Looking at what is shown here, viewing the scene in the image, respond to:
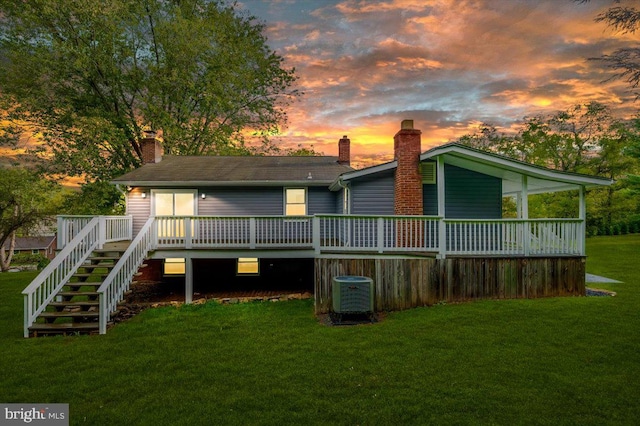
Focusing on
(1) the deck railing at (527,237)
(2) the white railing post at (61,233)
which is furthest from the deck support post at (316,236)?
(2) the white railing post at (61,233)

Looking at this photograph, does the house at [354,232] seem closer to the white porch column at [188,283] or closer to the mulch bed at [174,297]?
the white porch column at [188,283]

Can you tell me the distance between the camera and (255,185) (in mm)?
14352

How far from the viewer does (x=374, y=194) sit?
1261 centimetres

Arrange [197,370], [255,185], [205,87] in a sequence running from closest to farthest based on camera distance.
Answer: [197,370] < [255,185] < [205,87]

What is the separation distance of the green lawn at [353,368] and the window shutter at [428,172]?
447cm

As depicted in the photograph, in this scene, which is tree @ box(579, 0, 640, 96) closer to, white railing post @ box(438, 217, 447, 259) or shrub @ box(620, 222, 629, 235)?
white railing post @ box(438, 217, 447, 259)

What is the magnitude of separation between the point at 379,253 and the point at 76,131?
19493 mm

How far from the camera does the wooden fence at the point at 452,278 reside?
10.1 m

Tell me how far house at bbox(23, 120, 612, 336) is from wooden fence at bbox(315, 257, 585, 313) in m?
0.03

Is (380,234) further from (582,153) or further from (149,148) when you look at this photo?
(582,153)

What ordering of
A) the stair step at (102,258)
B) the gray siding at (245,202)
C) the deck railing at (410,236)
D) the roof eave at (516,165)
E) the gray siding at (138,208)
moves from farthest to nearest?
the gray siding at (245,202), the gray siding at (138,208), the roof eave at (516,165), the deck railing at (410,236), the stair step at (102,258)

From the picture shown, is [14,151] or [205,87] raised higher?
[205,87]

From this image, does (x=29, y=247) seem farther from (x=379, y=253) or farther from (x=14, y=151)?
(x=379, y=253)

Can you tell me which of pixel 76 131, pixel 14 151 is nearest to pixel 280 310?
pixel 76 131
